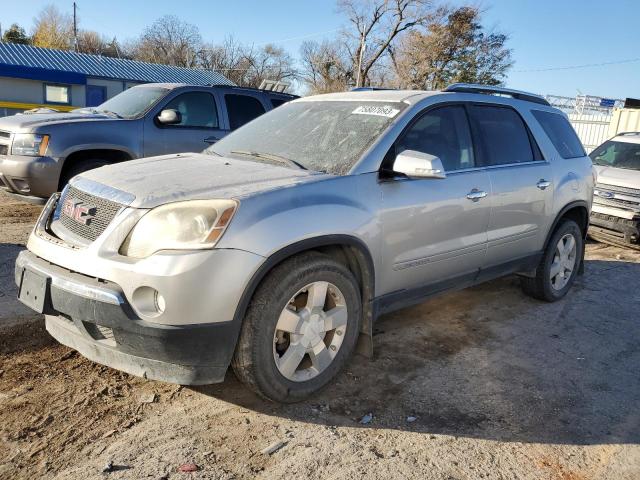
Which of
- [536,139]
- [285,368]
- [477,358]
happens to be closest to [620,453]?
[477,358]

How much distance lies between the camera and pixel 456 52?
35688 mm

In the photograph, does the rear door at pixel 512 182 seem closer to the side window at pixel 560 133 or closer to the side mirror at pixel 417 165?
the side window at pixel 560 133

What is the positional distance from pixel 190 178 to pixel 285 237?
2.32 feet

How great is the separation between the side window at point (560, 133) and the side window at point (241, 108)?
417 centimetres

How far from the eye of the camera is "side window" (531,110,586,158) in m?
5.08

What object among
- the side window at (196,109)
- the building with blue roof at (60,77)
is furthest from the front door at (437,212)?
the building with blue roof at (60,77)

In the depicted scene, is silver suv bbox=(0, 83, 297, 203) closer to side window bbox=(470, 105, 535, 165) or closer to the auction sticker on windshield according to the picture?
the auction sticker on windshield

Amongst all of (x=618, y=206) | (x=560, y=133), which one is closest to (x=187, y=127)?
(x=560, y=133)

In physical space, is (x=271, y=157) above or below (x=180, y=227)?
above

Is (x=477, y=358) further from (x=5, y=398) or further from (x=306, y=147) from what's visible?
(x=5, y=398)

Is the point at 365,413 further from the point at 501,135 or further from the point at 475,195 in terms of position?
the point at 501,135

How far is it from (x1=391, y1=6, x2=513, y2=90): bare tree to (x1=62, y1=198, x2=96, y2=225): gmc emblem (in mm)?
34937

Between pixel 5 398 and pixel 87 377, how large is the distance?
16.9 inches

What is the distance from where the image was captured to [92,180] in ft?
10.6
